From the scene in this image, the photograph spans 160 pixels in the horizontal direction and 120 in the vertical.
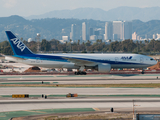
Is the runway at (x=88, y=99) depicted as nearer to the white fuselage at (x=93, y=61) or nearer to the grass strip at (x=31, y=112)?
the grass strip at (x=31, y=112)

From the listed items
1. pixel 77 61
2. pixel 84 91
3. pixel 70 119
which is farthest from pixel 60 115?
pixel 77 61

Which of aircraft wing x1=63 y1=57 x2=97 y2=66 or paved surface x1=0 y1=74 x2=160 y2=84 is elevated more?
aircraft wing x1=63 y1=57 x2=97 y2=66

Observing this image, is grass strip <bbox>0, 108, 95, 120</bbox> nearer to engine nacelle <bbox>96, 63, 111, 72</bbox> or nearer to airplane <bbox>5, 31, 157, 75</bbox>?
engine nacelle <bbox>96, 63, 111, 72</bbox>

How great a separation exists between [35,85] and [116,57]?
78.8 feet

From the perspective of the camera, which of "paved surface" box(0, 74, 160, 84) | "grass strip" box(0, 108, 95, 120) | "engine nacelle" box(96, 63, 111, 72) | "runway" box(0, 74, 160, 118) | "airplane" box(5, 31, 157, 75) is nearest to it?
"grass strip" box(0, 108, 95, 120)

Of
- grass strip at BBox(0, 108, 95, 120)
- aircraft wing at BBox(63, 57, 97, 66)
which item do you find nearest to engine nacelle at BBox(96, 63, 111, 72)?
aircraft wing at BBox(63, 57, 97, 66)

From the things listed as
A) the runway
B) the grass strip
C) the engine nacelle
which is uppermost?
the engine nacelle

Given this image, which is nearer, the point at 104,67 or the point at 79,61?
the point at 104,67

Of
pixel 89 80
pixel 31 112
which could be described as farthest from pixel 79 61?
pixel 31 112

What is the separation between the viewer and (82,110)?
94.8ft

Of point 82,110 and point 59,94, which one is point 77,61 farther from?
point 82,110

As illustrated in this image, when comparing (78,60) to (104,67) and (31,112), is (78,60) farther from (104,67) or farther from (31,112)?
(31,112)

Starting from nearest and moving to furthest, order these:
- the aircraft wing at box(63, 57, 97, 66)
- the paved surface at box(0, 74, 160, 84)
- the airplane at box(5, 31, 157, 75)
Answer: the paved surface at box(0, 74, 160, 84) → the aircraft wing at box(63, 57, 97, 66) → the airplane at box(5, 31, 157, 75)

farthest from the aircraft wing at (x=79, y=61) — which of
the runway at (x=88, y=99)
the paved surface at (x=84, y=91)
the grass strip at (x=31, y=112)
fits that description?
the grass strip at (x=31, y=112)
